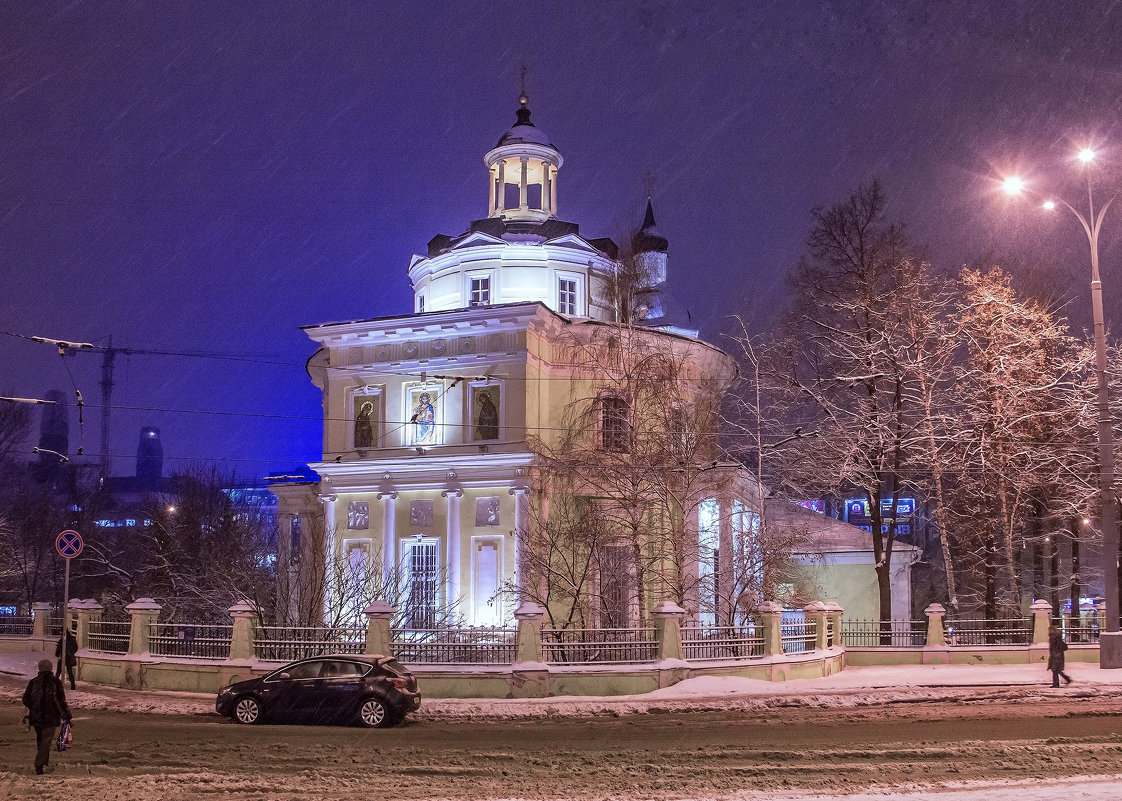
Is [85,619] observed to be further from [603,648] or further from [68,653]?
[603,648]

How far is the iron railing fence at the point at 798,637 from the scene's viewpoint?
23.0 meters

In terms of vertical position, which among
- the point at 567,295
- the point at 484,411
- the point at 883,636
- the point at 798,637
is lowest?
the point at 883,636

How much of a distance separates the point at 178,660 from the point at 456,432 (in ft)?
44.3

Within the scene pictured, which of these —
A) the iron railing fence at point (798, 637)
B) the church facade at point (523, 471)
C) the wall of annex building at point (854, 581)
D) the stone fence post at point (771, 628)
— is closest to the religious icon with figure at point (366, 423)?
the church facade at point (523, 471)

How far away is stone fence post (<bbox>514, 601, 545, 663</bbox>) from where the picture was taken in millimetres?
19969

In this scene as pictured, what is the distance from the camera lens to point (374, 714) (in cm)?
1606

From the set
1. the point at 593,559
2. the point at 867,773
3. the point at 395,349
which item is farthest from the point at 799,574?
the point at 867,773

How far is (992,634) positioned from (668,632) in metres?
11.4

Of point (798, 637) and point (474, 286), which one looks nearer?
point (798, 637)

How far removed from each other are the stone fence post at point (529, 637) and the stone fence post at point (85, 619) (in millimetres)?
10545

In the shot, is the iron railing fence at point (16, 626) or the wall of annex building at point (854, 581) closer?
the iron railing fence at point (16, 626)

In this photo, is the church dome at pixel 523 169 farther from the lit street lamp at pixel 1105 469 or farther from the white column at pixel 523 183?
the lit street lamp at pixel 1105 469

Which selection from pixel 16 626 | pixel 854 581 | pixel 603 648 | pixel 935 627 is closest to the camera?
pixel 603 648

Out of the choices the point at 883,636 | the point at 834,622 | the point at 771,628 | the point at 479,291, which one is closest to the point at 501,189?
the point at 479,291
